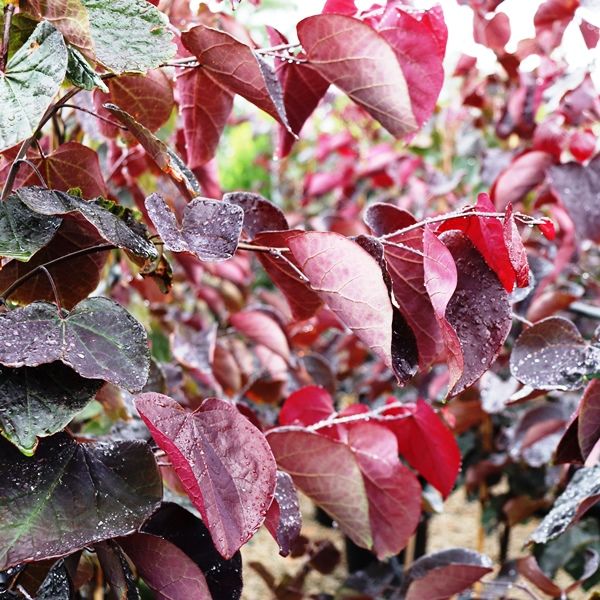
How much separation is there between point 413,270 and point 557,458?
0.88 ft

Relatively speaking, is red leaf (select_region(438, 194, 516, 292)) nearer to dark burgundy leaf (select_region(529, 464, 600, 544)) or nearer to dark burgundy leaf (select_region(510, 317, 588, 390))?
dark burgundy leaf (select_region(510, 317, 588, 390))

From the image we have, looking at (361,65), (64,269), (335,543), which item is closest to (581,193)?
(361,65)

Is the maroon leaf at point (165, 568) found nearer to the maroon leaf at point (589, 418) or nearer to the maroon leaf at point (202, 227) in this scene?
the maroon leaf at point (202, 227)

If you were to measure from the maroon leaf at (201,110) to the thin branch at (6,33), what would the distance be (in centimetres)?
24

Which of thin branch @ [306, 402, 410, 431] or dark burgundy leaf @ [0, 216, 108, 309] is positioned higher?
dark burgundy leaf @ [0, 216, 108, 309]

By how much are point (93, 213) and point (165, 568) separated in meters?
0.28

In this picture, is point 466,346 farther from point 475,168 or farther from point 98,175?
point 475,168

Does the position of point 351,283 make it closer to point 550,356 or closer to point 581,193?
point 550,356

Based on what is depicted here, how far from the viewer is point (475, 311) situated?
59cm

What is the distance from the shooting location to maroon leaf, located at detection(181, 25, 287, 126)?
641 mm

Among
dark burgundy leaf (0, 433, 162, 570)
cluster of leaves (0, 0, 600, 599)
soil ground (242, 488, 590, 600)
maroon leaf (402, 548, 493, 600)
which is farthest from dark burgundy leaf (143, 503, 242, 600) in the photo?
soil ground (242, 488, 590, 600)

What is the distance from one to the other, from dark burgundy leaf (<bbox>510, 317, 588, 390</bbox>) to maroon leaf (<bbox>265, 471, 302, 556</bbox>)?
0.25 metres

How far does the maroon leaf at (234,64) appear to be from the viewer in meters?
0.64

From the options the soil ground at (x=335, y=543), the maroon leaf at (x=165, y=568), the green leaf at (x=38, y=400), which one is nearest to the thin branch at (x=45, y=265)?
the green leaf at (x=38, y=400)
